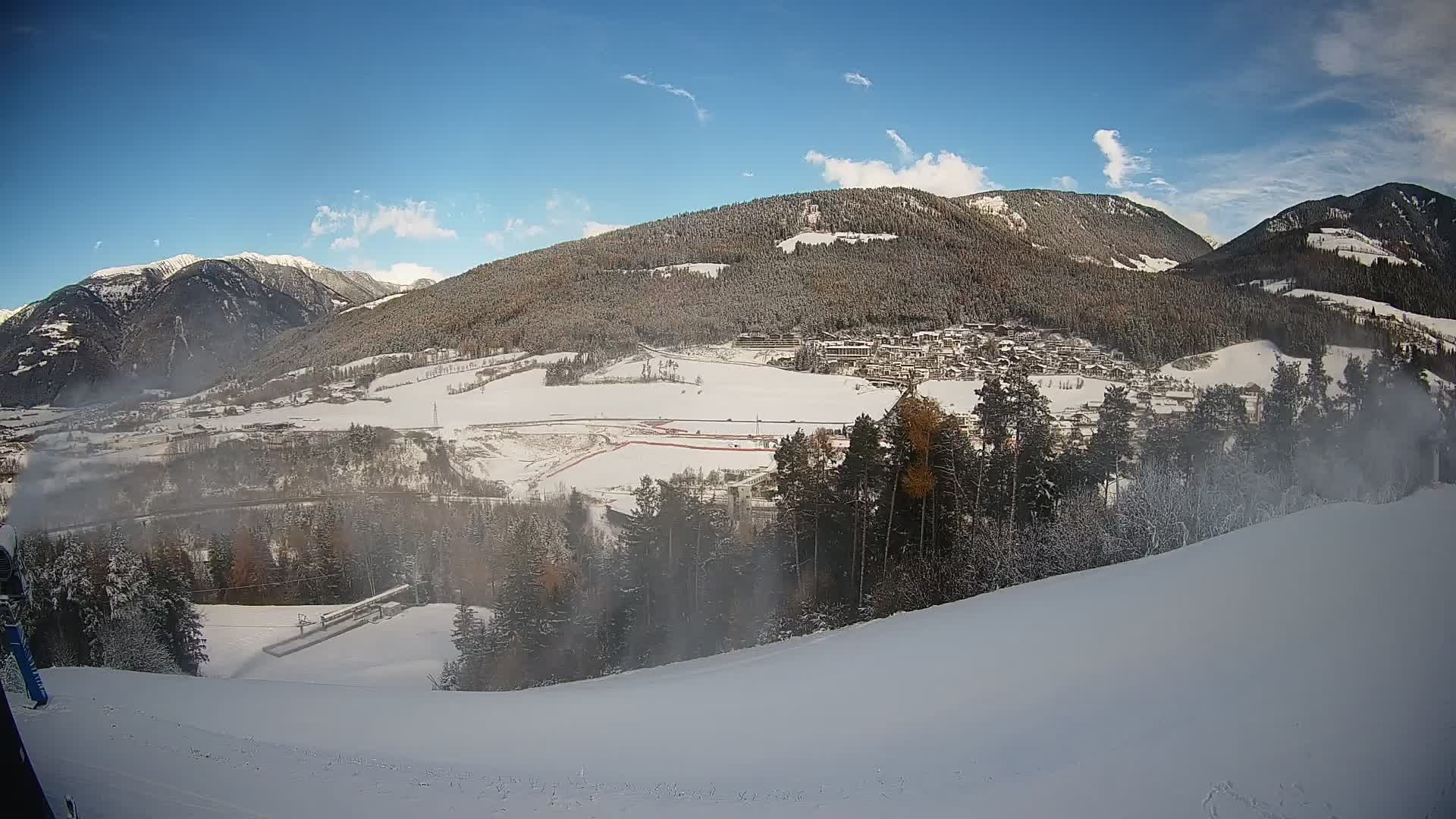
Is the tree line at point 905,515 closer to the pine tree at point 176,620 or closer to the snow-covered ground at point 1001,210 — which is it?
the pine tree at point 176,620

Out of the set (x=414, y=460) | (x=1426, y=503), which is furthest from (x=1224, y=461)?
(x=414, y=460)

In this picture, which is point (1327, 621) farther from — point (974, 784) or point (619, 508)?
point (619, 508)

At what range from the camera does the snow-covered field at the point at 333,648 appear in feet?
53.5

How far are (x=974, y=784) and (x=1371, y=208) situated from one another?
51.6 feet

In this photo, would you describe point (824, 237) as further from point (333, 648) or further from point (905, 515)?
point (333, 648)

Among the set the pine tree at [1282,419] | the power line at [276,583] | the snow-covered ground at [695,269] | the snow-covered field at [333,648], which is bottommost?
the snow-covered field at [333,648]

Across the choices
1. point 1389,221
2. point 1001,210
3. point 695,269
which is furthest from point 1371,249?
point 1001,210

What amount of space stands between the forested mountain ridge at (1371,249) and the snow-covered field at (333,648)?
70.5ft

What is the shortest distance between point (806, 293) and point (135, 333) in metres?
27.7

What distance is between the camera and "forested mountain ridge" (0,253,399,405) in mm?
18422

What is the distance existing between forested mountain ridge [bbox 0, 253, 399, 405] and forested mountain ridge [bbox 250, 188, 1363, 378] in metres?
2.48

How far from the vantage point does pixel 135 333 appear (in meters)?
25.2

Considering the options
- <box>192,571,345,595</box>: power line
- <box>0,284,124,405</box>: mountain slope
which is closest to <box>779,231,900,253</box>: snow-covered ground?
<box>192,571,345,595</box>: power line

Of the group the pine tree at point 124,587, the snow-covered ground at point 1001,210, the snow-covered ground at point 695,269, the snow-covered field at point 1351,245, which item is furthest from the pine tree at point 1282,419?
the snow-covered ground at point 695,269
